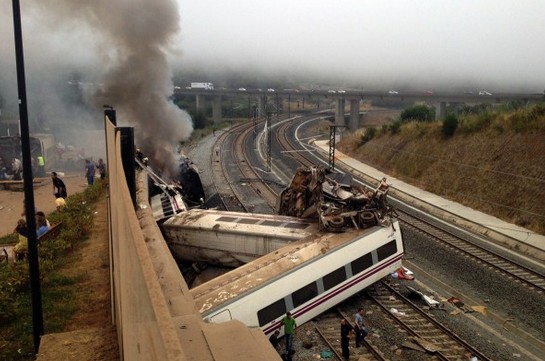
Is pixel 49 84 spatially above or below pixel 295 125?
above

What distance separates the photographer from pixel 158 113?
104 ft

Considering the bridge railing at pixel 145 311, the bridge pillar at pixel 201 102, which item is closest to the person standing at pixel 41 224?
the bridge railing at pixel 145 311

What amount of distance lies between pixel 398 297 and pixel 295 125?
208 feet

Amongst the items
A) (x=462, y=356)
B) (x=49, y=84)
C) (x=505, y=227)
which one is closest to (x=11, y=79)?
(x=49, y=84)

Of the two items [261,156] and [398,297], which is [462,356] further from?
[261,156]

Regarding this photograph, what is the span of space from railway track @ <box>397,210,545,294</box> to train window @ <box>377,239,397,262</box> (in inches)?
188

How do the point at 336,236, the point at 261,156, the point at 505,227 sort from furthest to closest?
the point at 261,156
the point at 505,227
the point at 336,236

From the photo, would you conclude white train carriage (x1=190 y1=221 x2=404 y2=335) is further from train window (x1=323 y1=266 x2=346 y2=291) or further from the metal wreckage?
the metal wreckage

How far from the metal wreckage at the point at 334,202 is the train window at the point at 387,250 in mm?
612

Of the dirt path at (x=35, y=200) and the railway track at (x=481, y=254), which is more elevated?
the dirt path at (x=35, y=200)

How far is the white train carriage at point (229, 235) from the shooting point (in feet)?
49.9

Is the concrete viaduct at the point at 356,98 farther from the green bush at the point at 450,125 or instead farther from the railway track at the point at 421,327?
the railway track at the point at 421,327

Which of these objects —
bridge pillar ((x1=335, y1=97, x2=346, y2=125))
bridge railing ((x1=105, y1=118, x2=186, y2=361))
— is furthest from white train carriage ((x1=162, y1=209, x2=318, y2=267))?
bridge pillar ((x1=335, y1=97, x2=346, y2=125))

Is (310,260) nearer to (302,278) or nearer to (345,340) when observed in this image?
(302,278)
